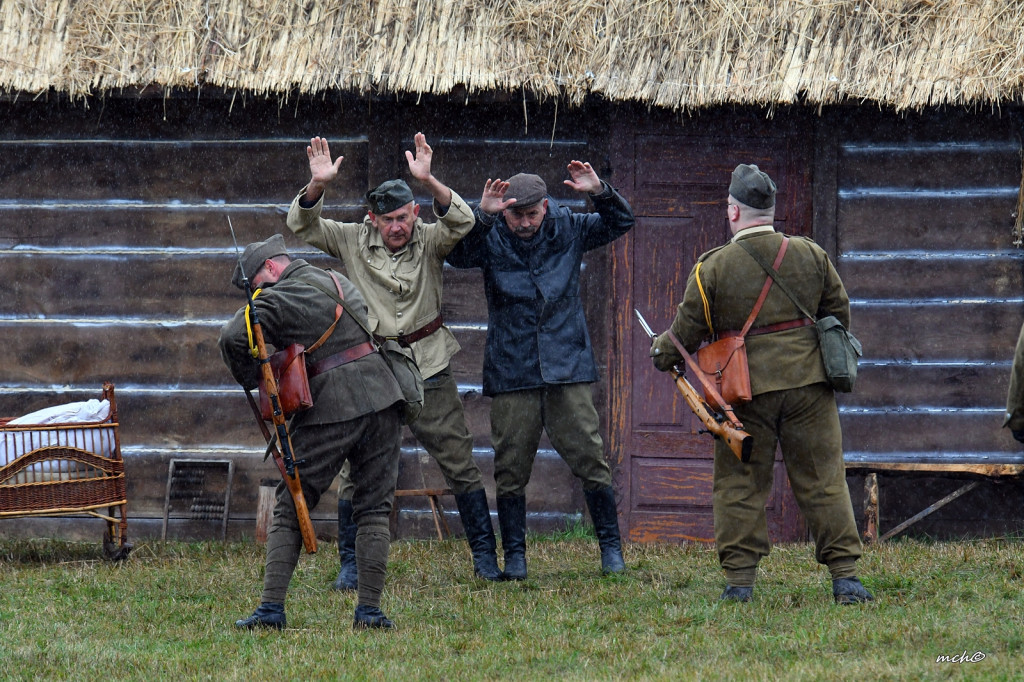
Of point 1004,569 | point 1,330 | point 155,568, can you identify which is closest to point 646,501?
point 1004,569

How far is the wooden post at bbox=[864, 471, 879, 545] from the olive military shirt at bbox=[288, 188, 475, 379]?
2692 mm

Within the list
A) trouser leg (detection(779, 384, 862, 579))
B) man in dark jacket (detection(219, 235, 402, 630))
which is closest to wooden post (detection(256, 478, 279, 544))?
man in dark jacket (detection(219, 235, 402, 630))

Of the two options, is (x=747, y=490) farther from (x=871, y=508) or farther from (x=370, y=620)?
(x=871, y=508)

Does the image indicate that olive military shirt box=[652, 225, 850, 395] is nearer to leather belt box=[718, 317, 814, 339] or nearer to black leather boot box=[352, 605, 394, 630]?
leather belt box=[718, 317, 814, 339]

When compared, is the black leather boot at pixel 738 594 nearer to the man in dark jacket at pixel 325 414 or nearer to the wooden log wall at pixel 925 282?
the man in dark jacket at pixel 325 414

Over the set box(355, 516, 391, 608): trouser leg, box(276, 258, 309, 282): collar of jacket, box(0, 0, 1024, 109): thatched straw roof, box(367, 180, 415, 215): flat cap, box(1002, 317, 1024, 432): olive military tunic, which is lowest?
box(355, 516, 391, 608): trouser leg

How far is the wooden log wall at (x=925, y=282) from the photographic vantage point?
7277 millimetres

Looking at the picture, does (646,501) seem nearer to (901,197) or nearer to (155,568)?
(901,197)

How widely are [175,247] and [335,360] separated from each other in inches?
123

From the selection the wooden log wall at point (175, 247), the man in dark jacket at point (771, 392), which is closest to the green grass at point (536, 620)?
the man in dark jacket at point (771, 392)

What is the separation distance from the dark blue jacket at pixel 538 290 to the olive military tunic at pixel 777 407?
3.03 feet

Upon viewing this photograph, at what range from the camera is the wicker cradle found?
6.44 m

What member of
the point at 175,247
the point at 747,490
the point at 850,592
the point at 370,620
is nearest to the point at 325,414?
the point at 370,620

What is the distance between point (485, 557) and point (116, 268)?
3.24m
